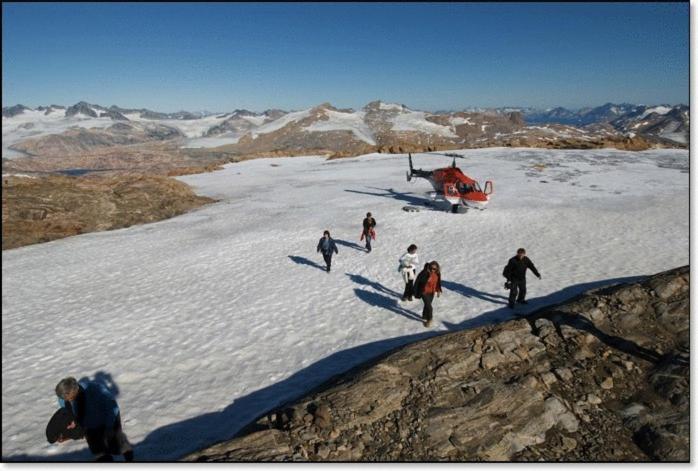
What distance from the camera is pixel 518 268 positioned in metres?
13.4

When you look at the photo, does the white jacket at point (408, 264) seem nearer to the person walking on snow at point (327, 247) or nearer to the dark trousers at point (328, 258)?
the person walking on snow at point (327, 247)

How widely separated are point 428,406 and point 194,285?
42.3 feet

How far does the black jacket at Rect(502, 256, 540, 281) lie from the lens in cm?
1330

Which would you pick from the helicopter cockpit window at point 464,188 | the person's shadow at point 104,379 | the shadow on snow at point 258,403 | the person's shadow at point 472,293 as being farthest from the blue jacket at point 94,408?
the helicopter cockpit window at point 464,188

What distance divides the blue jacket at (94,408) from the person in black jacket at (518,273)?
38.7 feet

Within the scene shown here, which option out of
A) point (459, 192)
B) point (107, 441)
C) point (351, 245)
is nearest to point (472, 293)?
point (351, 245)

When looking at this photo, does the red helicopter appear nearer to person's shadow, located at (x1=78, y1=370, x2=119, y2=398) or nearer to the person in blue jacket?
person's shadow, located at (x1=78, y1=370, x2=119, y2=398)

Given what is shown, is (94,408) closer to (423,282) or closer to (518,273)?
(423,282)

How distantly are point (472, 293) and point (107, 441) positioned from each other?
12.4 meters

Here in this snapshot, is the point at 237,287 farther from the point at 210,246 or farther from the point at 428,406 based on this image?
the point at 428,406

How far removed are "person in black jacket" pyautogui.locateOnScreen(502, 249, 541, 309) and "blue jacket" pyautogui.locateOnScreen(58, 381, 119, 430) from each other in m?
11.8

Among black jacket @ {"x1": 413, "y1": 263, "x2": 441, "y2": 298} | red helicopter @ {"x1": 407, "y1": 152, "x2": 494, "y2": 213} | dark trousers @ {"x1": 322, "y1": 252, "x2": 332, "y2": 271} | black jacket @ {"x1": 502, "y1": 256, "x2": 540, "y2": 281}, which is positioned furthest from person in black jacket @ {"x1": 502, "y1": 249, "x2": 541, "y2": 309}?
red helicopter @ {"x1": 407, "y1": 152, "x2": 494, "y2": 213}

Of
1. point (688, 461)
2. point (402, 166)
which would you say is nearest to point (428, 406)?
point (688, 461)

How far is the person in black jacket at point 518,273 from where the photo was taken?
13297 mm
